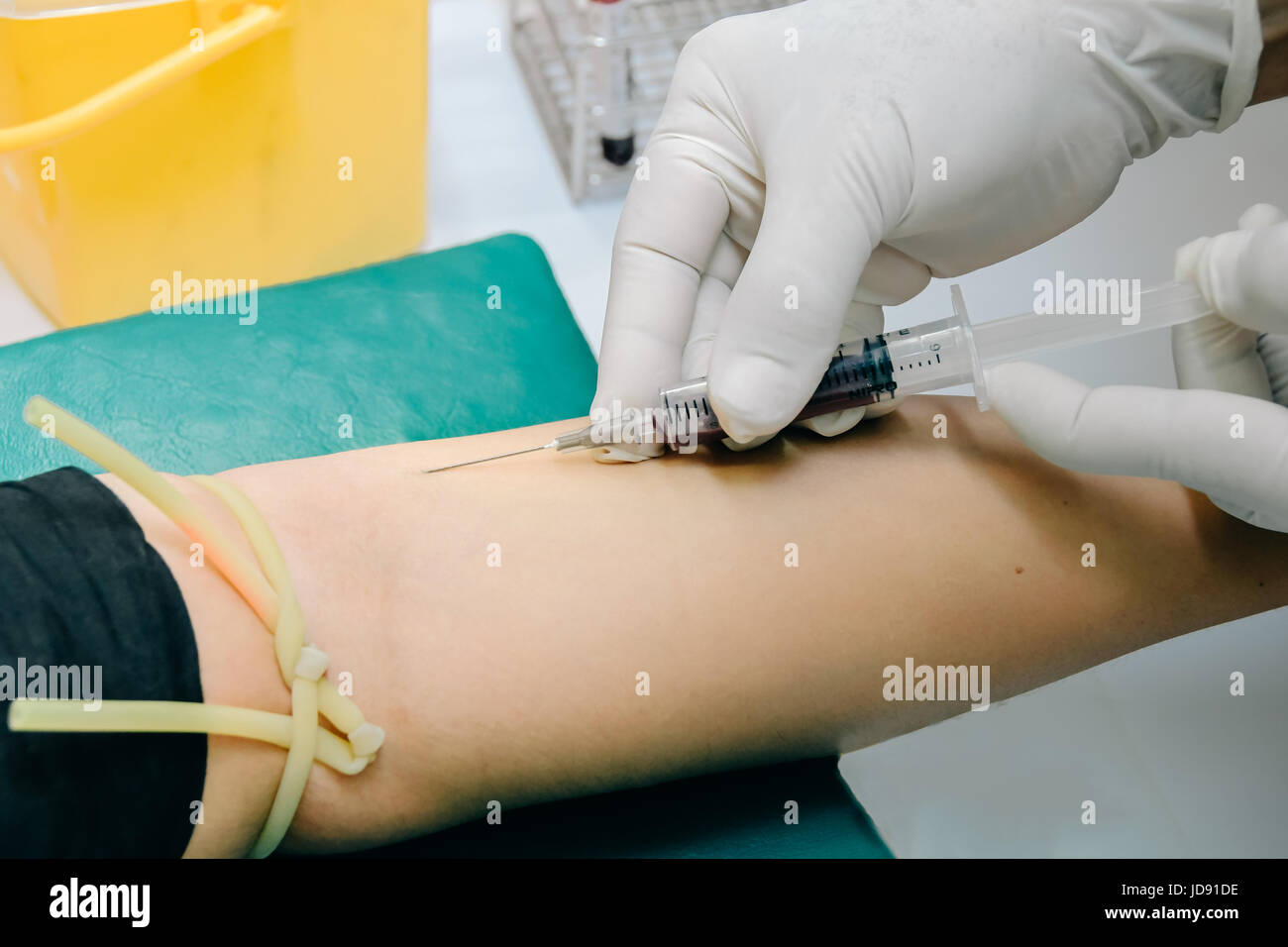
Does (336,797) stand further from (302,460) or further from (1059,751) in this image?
(1059,751)

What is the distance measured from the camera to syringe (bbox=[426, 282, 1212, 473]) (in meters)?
0.93

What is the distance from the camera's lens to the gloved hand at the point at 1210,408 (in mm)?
848

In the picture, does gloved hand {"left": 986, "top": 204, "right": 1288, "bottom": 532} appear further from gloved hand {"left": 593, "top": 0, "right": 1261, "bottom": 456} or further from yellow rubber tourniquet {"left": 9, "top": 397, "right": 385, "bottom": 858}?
yellow rubber tourniquet {"left": 9, "top": 397, "right": 385, "bottom": 858}

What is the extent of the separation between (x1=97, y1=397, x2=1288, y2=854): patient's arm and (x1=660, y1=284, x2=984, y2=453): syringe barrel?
37mm

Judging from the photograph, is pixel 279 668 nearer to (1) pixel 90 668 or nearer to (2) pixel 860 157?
(1) pixel 90 668

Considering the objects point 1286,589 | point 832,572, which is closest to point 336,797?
point 832,572

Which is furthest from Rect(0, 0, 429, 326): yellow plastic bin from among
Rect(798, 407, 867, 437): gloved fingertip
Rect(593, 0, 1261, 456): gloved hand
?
Rect(798, 407, 867, 437): gloved fingertip

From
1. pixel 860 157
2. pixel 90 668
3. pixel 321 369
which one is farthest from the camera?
pixel 321 369

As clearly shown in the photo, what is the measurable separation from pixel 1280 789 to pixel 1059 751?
0.85 feet

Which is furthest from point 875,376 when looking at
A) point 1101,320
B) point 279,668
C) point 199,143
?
point 199,143

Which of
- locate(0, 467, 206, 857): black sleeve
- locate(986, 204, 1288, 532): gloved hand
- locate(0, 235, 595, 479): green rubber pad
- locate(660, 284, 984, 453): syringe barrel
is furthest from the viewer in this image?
locate(0, 235, 595, 479): green rubber pad

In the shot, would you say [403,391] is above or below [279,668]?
above

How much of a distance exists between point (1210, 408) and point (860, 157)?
1.19 ft

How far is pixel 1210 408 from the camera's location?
87 cm
